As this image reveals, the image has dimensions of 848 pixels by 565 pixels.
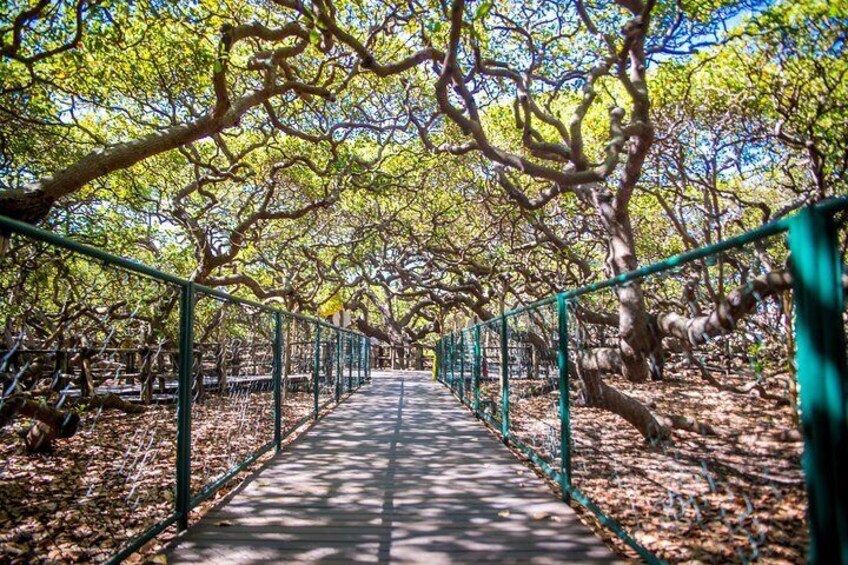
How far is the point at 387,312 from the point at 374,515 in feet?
77.6

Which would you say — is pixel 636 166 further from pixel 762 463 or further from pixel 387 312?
pixel 387 312

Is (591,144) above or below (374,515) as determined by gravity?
above

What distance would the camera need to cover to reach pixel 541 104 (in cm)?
1146

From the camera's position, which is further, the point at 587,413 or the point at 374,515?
the point at 587,413

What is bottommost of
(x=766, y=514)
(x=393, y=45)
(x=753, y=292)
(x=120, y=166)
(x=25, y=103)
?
(x=766, y=514)

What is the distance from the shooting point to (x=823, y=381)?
156 centimetres

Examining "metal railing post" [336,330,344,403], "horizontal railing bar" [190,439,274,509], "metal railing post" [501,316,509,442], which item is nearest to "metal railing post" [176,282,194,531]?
"horizontal railing bar" [190,439,274,509]

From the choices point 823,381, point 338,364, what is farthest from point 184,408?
point 338,364

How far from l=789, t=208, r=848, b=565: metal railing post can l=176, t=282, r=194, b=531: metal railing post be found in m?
3.06

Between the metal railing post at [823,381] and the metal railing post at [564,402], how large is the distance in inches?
97.0

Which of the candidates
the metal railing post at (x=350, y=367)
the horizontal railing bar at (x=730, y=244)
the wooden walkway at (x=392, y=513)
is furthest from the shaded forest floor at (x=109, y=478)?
the metal railing post at (x=350, y=367)

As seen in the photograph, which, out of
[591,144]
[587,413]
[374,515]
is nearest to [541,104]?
[591,144]

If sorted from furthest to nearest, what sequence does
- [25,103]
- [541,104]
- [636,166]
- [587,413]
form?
[541,104]
[25,103]
[636,166]
[587,413]

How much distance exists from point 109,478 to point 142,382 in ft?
8.35
